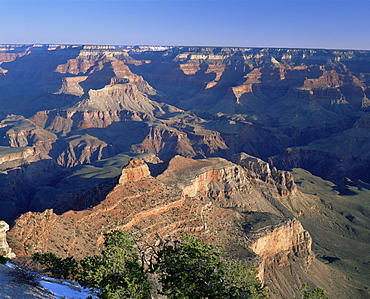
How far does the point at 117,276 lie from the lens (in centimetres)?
3067

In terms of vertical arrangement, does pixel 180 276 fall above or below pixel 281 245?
above

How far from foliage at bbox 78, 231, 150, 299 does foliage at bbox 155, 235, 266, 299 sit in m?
1.99

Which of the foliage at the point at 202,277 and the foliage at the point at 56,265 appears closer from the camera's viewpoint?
the foliage at the point at 202,277

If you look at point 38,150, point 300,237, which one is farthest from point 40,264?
point 38,150

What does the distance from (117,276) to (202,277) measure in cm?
665

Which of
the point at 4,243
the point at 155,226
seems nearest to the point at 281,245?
the point at 155,226

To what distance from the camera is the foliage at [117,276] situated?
1153 inches

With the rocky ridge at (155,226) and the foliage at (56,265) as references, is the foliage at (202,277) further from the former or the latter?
the rocky ridge at (155,226)

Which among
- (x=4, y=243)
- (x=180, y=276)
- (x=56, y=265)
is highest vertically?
(x=180, y=276)

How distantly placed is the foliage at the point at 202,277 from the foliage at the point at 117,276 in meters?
1.99

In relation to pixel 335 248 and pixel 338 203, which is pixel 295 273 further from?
pixel 338 203

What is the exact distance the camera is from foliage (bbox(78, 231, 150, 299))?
29281 mm

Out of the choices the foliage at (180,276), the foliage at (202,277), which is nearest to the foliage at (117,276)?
the foliage at (180,276)

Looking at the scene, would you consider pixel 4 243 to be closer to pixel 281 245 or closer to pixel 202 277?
pixel 202 277
